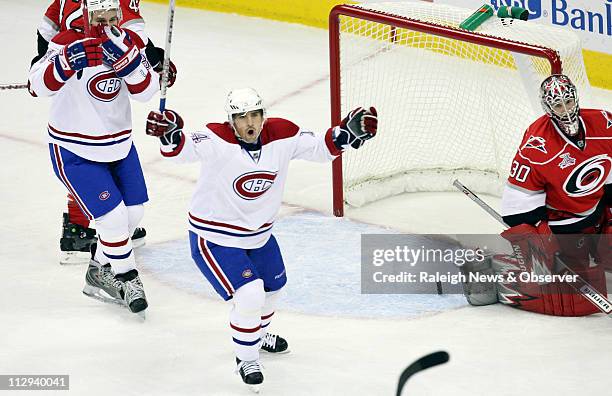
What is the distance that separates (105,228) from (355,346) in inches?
41.8

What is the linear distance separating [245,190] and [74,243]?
61.2 inches

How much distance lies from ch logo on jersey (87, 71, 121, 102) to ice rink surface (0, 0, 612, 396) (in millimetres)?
820

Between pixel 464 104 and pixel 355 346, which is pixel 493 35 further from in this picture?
pixel 355 346

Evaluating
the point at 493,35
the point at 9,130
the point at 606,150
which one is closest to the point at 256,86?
the point at 9,130

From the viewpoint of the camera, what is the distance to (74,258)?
569 cm

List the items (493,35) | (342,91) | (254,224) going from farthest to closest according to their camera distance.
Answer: (342,91) → (493,35) → (254,224)

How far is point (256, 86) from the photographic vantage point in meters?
7.93

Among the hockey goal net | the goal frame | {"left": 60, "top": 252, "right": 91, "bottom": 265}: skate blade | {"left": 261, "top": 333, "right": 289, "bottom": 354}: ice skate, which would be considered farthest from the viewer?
the hockey goal net

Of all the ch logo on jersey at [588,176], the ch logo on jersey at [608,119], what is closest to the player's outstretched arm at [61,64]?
the ch logo on jersey at [588,176]

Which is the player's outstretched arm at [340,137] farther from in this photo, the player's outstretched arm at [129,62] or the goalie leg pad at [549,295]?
the goalie leg pad at [549,295]

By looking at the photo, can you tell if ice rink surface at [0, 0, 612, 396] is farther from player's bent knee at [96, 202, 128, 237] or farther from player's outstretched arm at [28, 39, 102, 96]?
player's outstretched arm at [28, 39, 102, 96]

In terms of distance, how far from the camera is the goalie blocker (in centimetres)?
498

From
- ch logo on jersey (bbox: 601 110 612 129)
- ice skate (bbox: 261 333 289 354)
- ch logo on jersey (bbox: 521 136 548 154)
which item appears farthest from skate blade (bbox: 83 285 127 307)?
ch logo on jersey (bbox: 601 110 612 129)

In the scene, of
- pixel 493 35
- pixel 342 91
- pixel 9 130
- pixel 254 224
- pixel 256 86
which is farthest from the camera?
pixel 256 86
